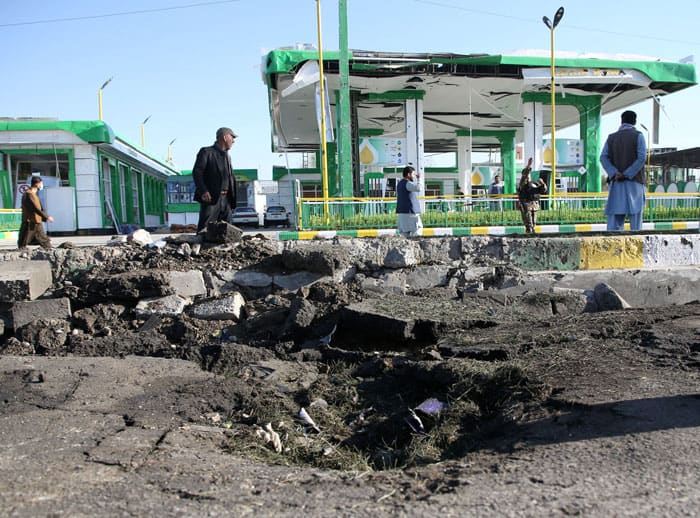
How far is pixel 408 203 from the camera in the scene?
9.20 meters

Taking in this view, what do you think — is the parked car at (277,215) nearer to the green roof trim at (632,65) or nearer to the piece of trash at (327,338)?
the green roof trim at (632,65)

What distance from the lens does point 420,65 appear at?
18.1 meters

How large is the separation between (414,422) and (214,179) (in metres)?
5.17

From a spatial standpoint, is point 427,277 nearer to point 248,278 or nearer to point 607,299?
point 607,299

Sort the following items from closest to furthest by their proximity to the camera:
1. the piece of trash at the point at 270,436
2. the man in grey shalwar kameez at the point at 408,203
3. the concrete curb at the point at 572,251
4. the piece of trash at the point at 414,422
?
the piece of trash at the point at 270,436 → the piece of trash at the point at 414,422 → the concrete curb at the point at 572,251 → the man in grey shalwar kameez at the point at 408,203

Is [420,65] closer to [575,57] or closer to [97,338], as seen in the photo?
[575,57]

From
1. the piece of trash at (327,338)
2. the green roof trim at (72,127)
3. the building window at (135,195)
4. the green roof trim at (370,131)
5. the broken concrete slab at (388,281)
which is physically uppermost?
the green roof trim at (370,131)

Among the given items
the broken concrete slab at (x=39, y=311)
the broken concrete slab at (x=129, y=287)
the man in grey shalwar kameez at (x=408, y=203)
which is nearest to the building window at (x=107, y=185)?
the man in grey shalwar kameez at (x=408, y=203)

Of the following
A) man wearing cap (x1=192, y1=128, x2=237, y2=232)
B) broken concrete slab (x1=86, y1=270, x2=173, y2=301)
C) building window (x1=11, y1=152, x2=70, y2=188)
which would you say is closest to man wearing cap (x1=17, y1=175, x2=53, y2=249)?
man wearing cap (x1=192, y1=128, x2=237, y2=232)

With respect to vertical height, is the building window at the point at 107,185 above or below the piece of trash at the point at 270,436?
above

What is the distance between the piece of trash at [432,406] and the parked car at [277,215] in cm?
2944

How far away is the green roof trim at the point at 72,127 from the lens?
72.6 ft

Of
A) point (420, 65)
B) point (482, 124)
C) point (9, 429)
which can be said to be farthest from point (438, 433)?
point (482, 124)

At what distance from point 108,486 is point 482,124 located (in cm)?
3010
